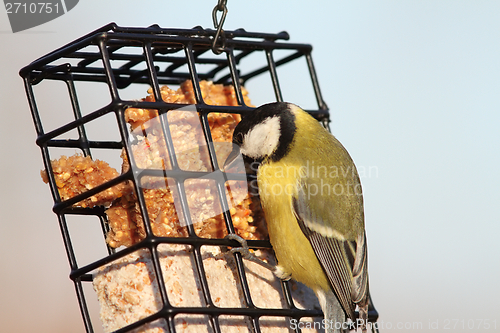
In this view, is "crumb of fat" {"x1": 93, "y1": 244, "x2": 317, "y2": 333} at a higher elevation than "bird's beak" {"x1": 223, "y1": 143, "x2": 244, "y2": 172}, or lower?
lower

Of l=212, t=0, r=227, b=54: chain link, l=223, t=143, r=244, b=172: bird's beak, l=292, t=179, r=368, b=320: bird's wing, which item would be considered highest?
l=212, t=0, r=227, b=54: chain link

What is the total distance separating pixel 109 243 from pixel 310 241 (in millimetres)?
826

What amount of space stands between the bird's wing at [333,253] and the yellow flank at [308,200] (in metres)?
0.01

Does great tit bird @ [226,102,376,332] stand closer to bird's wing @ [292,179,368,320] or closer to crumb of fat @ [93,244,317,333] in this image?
bird's wing @ [292,179,368,320]

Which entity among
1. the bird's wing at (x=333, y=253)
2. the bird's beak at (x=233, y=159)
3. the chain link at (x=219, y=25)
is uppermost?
the chain link at (x=219, y=25)

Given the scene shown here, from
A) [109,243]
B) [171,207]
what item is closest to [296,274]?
[171,207]

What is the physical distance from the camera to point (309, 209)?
2.26 m

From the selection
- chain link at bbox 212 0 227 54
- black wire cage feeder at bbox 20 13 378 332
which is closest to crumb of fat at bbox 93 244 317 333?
black wire cage feeder at bbox 20 13 378 332

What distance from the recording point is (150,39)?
196cm

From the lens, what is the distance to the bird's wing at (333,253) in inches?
88.9

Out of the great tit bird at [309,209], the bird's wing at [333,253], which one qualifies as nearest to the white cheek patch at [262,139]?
the great tit bird at [309,209]

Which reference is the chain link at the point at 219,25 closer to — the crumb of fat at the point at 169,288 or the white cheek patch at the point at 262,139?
the white cheek patch at the point at 262,139

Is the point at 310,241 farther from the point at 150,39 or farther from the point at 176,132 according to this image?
the point at 150,39

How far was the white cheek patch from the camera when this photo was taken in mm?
2264
